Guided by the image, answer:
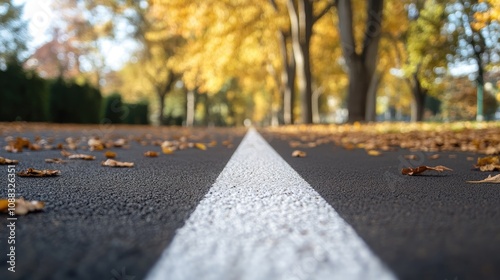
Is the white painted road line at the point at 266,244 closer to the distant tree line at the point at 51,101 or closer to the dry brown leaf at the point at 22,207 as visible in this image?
the dry brown leaf at the point at 22,207

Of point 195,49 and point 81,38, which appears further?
point 81,38

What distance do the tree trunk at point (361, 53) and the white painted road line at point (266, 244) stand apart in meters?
12.7

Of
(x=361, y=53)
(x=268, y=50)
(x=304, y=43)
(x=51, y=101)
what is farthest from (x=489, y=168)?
(x=268, y=50)

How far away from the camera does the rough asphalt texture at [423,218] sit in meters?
1.24

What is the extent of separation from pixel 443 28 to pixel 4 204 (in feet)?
91.9

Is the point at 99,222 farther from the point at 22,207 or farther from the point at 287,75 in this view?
the point at 287,75

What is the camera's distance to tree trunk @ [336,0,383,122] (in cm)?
1443

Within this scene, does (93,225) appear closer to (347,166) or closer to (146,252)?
(146,252)

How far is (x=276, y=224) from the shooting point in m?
1.76

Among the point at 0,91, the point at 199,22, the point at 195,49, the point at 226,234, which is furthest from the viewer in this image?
the point at 195,49

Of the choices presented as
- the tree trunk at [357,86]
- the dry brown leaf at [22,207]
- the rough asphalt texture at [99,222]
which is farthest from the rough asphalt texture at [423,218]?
the tree trunk at [357,86]

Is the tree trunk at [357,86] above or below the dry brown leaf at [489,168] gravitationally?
above

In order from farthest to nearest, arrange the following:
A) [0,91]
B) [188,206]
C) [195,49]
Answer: [195,49], [0,91], [188,206]

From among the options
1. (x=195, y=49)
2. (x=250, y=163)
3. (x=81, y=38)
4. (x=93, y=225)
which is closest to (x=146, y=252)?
(x=93, y=225)
